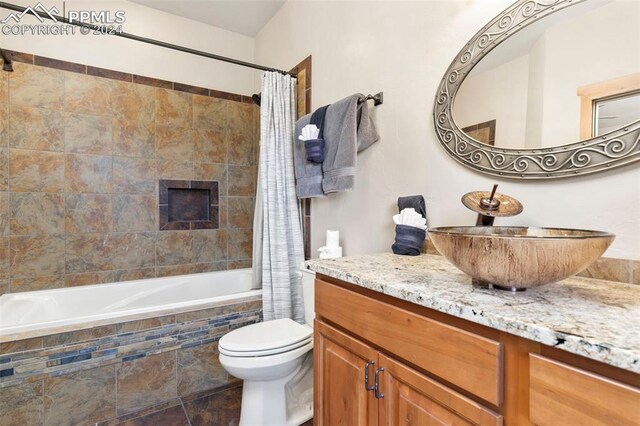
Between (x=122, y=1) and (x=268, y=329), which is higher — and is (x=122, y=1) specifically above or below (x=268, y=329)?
above

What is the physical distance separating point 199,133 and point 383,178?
1948 mm

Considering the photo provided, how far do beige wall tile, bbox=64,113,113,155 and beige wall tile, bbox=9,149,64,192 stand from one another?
0.13 metres

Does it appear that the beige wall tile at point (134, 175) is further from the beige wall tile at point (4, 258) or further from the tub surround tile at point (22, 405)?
the tub surround tile at point (22, 405)

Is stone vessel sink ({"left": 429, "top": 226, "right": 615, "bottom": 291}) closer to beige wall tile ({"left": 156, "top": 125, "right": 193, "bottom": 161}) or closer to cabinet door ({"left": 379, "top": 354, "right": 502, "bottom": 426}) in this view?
cabinet door ({"left": 379, "top": 354, "right": 502, "bottom": 426})

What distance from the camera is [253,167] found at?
314cm

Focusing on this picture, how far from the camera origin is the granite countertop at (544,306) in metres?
0.50

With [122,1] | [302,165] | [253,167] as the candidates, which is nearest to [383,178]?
[302,165]

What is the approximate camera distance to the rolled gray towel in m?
1.41

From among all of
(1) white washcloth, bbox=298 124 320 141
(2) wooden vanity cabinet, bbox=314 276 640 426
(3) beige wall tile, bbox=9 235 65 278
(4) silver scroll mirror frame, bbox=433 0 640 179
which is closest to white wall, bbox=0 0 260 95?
(3) beige wall tile, bbox=9 235 65 278

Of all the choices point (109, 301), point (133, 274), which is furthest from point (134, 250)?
point (109, 301)

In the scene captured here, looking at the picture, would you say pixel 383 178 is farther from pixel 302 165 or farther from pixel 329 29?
pixel 329 29

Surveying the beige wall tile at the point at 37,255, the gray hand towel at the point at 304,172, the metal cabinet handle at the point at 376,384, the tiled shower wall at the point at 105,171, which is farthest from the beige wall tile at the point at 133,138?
the metal cabinet handle at the point at 376,384

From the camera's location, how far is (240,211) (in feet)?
10.1

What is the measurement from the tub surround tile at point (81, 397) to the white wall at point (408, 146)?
145 centimetres
